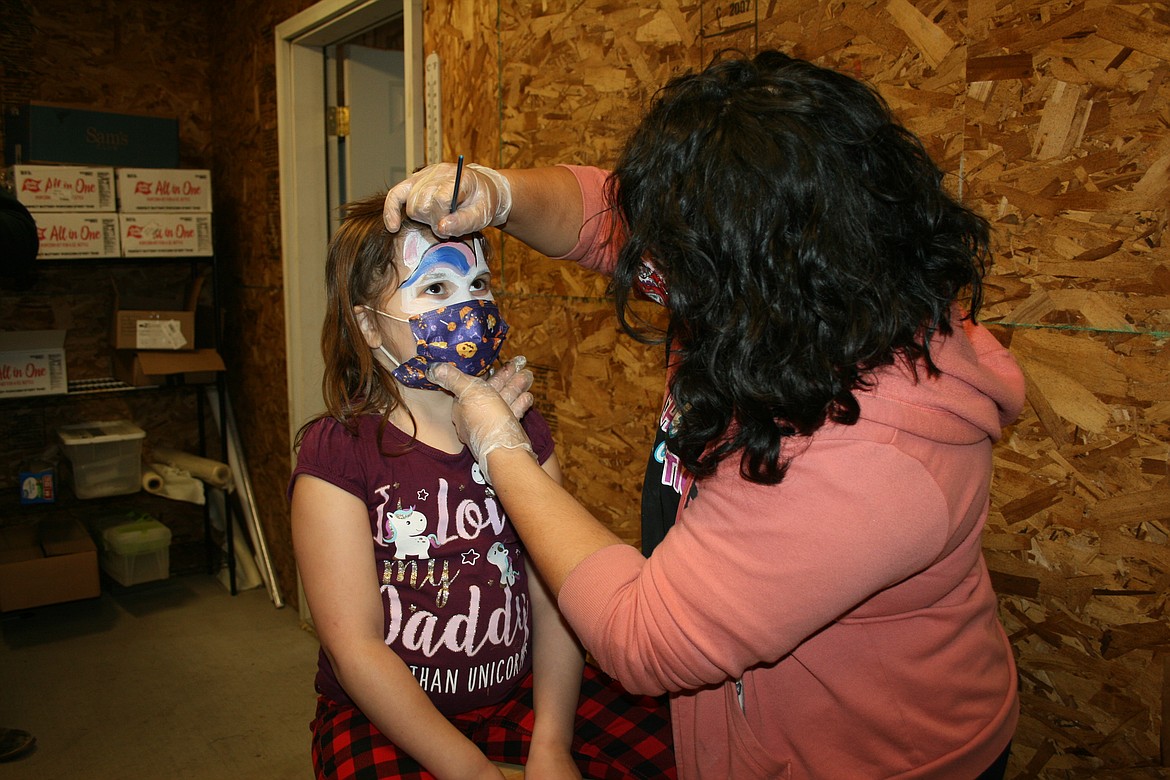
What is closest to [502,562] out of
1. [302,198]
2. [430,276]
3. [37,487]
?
[430,276]

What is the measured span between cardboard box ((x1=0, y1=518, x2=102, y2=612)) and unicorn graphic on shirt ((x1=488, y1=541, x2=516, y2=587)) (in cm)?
273

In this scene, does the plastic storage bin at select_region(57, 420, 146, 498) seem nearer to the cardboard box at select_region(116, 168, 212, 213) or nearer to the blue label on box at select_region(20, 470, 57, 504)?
the blue label on box at select_region(20, 470, 57, 504)

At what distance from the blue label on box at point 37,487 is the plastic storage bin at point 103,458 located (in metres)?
0.10

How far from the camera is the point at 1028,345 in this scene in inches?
52.0

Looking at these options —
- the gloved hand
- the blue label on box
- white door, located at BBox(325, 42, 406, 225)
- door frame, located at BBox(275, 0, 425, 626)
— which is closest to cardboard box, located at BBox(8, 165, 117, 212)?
door frame, located at BBox(275, 0, 425, 626)

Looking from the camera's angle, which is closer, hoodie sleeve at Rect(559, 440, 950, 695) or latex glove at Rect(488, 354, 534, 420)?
hoodie sleeve at Rect(559, 440, 950, 695)

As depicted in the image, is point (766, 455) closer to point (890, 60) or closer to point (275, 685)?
point (890, 60)

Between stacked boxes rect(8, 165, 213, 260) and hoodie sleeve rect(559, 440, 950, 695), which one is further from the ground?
stacked boxes rect(8, 165, 213, 260)

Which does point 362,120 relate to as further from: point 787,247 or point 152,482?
point 787,247

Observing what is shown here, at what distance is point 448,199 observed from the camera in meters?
1.22

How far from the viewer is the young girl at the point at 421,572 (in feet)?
4.08

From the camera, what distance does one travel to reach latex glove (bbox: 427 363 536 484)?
3.87 feet

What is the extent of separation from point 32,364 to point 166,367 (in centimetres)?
49

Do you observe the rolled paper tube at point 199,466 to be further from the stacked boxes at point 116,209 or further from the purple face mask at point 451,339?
the purple face mask at point 451,339
